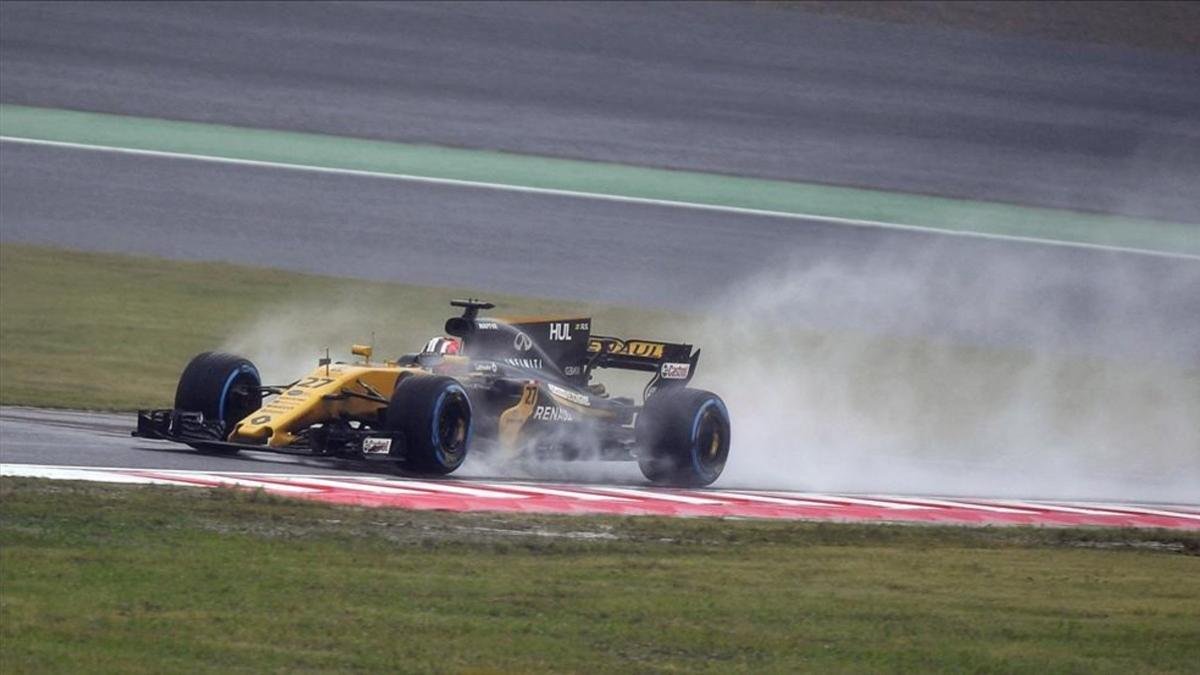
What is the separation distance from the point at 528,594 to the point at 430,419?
13.0 ft

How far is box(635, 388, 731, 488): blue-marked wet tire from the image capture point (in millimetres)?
14414

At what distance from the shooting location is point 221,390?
44.0 ft

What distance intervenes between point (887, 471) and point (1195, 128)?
19.9m

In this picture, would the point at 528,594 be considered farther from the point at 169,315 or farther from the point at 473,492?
the point at 169,315

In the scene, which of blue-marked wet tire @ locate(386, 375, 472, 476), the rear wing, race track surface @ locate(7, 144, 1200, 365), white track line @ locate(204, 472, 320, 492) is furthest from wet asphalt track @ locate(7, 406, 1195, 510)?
race track surface @ locate(7, 144, 1200, 365)

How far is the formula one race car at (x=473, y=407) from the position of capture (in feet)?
42.1

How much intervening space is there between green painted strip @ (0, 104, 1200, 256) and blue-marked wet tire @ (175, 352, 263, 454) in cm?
1394

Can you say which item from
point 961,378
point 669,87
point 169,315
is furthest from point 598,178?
point 169,315

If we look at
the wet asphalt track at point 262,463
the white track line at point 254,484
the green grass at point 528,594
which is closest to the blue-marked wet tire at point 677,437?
the wet asphalt track at point 262,463

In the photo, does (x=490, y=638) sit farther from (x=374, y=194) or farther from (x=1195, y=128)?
(x=1195, y=128)

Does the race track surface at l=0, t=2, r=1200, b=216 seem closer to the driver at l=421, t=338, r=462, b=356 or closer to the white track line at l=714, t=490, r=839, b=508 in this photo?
the driver at l=421, t=338, r=462, b=356

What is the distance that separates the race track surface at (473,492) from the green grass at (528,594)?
79cm

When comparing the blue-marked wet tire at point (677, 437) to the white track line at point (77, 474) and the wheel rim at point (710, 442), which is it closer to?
the wheel rim at point (710, 442)

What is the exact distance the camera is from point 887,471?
17000mm
